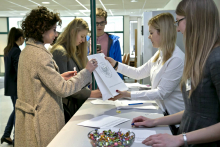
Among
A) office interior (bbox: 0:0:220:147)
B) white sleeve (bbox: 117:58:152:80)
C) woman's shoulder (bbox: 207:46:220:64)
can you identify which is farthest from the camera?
office interior (bbox: 0:0:220:147)

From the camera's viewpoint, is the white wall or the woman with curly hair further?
the white wall

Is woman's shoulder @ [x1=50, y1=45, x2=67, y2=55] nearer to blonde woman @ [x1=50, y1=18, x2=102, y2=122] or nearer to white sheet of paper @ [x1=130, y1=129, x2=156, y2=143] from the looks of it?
blonde woman @ [x1=50, y1=18, x2=102, y2=122]

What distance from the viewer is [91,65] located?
4.87ft

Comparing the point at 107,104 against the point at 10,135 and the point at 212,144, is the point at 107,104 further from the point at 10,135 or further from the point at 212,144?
the point at 10,135

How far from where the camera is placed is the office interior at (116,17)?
2881 millimetres

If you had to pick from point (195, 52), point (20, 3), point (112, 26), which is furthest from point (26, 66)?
point (112, 26)

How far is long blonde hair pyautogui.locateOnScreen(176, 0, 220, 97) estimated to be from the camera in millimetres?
932

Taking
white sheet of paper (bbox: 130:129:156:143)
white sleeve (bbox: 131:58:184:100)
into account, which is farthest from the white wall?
white sheet of paper (bbox: 130:129:156:143)

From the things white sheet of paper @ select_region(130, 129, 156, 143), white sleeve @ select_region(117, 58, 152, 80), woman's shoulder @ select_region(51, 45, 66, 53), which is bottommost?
white sheet of paper @ select_region(130, 129, 156, 143)

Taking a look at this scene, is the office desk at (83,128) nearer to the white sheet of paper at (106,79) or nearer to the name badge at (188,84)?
the white sheet of paper at (106,79)

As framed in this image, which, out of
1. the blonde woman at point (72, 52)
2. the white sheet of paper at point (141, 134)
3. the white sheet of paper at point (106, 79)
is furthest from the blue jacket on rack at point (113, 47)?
the white sheet of paper at point (141, 134)

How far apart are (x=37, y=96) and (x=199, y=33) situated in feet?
3.13

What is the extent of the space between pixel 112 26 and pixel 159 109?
9875mm

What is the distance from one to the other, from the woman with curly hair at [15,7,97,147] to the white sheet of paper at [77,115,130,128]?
0.67 feet
